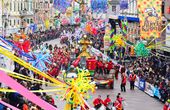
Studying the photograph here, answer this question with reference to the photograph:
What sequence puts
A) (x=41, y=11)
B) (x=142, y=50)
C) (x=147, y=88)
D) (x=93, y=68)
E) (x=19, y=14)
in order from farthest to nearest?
(x=41, y=11), (x=19, y=14), (x=142, y=50), (x=93, y=68), (x=147, y=88)

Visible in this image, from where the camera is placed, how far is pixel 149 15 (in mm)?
27688

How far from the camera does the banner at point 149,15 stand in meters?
27.9

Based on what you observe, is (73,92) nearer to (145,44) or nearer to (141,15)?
(141,15)

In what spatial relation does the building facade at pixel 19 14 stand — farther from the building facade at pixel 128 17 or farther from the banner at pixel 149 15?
the banner at pixel 149 15

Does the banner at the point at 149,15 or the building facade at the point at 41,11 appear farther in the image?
the building facade at the point at 41,11

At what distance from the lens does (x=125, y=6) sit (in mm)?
43469

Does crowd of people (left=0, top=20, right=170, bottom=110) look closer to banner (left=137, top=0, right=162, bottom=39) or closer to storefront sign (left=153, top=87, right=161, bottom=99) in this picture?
storefront sign (left=153, top=87, right=161, bottom=99)

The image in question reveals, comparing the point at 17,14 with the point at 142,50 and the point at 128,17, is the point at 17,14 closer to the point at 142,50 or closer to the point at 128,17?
the point at 128,17

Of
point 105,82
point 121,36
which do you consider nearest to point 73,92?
point 105,82

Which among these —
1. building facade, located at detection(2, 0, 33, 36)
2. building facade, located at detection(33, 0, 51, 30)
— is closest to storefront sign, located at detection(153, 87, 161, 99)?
building facade, located at detection(2, 0, 33, 36)

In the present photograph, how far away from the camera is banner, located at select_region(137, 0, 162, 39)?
27.9 m

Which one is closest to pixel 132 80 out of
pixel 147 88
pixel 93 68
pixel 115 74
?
pixel 147 88

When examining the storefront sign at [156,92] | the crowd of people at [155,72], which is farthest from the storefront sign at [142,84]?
the storefront sign at [156,92]

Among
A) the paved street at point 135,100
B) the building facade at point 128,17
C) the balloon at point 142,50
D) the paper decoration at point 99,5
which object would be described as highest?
the paper decoration at point 99,5
